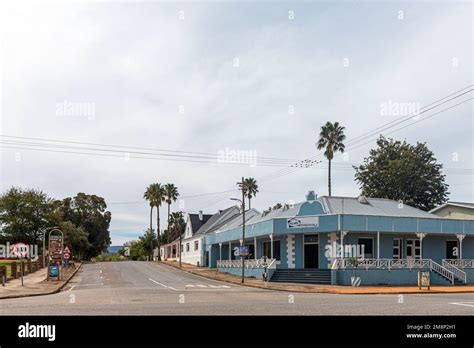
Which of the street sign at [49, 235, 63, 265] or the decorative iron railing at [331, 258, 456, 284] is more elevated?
the street sign at [49, 235, 63, 265]

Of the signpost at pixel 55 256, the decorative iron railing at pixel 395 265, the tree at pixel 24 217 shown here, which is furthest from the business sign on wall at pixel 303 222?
the tree at pixel 24 217

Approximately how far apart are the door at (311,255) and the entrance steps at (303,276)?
1016mm

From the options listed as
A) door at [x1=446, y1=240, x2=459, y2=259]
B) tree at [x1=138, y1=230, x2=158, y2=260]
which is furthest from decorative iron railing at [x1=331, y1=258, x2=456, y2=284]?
tree at [x1=138, y1=230, x2=158, y2=260]

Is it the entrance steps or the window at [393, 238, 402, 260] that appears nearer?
the entrance steps

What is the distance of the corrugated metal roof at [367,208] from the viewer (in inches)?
1588

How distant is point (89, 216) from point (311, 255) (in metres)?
58.6

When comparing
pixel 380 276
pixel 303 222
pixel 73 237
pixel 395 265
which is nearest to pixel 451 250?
pixel 395 265

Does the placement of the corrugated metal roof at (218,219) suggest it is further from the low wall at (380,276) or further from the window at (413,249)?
the low wall at (380,276)

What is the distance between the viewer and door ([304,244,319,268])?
3938 cm

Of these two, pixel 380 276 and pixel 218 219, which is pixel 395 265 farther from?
pixel 218 219

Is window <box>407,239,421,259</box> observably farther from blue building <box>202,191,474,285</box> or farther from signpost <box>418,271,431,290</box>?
signpost <box>418,271,431,290</box>

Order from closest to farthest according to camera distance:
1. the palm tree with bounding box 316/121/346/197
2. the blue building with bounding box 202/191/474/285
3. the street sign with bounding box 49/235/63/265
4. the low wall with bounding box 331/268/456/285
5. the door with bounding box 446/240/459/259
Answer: the low wall with bounding box 331/268/456/285
the blue building with bounding box 202/191/474/285
the street sign with bounding box 49/235/63/265
the door with bounding box 446/240/459/259
the palm tree with bounding box 316/121/346/197
